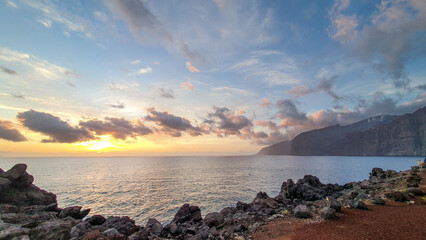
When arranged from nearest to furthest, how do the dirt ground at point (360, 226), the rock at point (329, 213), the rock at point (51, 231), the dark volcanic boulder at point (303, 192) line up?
the dirt ground at point (360, 226), the rock at point (51, 231), the rock at point (329, 213), the dark volcanic boulder at point (303, 192)

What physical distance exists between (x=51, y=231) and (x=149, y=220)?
889cm

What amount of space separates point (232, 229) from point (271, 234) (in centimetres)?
334

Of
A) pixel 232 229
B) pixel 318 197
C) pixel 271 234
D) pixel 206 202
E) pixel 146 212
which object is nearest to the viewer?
pixel 271 234

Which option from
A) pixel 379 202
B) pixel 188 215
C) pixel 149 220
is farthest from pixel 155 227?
pixel 379 202

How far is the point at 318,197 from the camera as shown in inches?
1283

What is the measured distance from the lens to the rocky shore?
14945mm

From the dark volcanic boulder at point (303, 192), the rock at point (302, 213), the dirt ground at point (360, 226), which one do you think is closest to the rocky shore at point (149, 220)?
the rock at point (302, 213)

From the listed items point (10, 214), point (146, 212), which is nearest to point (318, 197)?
point (146, 212)

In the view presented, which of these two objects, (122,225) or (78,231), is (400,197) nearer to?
(122,225)

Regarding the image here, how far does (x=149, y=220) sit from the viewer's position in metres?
21.1

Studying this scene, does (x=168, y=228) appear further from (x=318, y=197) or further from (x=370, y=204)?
(x=318, y=197)

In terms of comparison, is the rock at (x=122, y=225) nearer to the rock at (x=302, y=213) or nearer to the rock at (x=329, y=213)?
the rock at (x=302, y=213)

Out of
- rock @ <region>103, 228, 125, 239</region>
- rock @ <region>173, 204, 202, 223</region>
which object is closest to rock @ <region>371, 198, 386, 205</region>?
rock @ <region>173, 204, 202, 223</region>

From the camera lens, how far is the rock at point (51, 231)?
14.6 m
